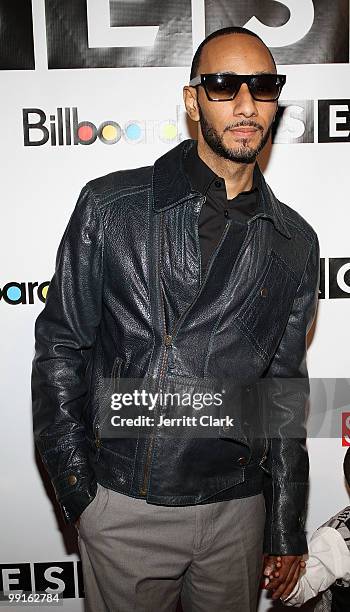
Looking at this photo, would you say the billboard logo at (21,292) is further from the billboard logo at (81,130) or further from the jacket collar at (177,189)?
the jacket collar at (177,189)

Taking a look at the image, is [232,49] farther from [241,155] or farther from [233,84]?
[241,155]

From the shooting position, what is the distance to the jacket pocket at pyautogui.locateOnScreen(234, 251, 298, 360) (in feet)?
4.97

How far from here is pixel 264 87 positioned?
148 centimetres

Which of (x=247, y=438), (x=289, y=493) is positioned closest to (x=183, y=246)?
(x=247, y=438)

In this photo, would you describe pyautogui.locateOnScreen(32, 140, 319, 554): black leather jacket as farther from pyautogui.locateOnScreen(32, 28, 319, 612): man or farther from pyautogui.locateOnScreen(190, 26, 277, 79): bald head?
pyautogui.locateOnScreen(190, 26, 277, 79): bald head

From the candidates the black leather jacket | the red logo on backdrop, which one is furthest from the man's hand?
the red logo on backdrop

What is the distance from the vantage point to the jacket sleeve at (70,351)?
1.46 meters

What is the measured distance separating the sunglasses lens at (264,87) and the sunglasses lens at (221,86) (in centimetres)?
4

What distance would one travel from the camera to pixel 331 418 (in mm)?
2129

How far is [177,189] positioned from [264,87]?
277 mm

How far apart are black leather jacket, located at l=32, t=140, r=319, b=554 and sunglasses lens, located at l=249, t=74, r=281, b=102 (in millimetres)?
215

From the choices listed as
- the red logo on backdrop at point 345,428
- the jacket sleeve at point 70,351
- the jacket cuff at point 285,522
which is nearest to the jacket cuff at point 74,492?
the jacket sleeve at point 70,351

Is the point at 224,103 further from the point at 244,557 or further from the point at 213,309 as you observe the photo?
the point at 244,557

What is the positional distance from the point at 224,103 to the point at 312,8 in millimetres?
654
